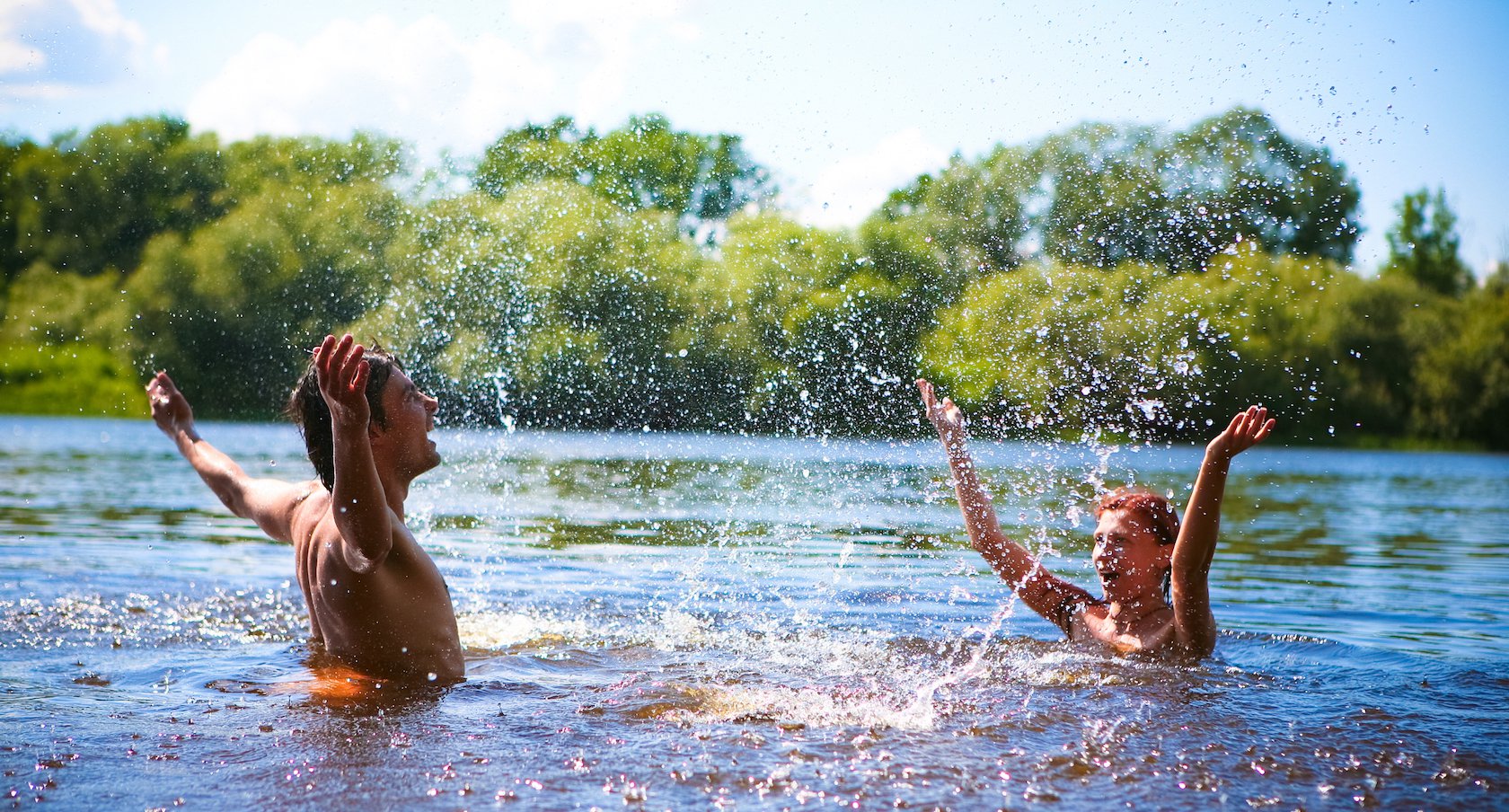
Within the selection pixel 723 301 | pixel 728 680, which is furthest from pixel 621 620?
pixel 723 301

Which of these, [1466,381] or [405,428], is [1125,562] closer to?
[405,428]

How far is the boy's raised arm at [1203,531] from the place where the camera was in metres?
4.29

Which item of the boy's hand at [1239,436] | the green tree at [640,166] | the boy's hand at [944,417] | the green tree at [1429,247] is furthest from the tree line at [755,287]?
the green tree at [1429,247]

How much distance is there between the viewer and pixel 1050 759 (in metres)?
3.67

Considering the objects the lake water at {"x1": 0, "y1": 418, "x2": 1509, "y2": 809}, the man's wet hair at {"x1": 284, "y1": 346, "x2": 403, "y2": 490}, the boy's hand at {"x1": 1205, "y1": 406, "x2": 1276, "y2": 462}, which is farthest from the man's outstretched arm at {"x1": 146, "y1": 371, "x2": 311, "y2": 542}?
the boy's hand at {"x1": 1205, "y1": 406, "x2": 1276, "y2": 462}

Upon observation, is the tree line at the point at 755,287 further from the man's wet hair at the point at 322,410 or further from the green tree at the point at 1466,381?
the man's wet hair at the point at 322,410

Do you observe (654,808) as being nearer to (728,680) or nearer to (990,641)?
(728,680)

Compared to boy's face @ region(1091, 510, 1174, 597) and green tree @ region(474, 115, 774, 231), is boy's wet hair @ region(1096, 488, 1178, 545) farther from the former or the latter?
green tree @ region(474, 115, 774, 231)

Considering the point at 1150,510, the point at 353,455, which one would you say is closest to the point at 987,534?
the point at 1150,510

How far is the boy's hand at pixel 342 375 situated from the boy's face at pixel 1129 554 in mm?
3204

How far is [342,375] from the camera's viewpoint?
3377 millimetres

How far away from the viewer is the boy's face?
17.4 ft

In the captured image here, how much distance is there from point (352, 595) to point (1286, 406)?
3424 centimetres

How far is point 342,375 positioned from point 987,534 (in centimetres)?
304
